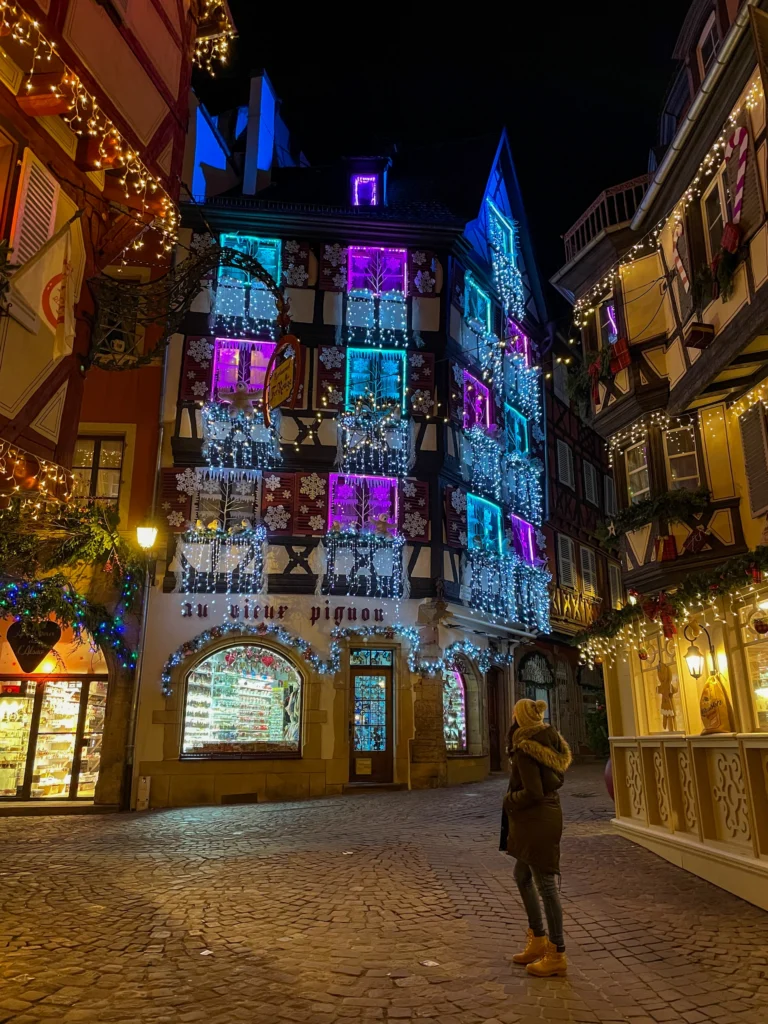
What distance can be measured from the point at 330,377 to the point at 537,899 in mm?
13645

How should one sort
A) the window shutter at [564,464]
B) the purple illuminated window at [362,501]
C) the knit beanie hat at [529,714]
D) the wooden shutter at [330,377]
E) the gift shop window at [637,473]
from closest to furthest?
the knit beanie hat at [529,714], the gift shop window at [637,473], the purple illuminated window at [362,501], the wooden shutter at [330,377], the window shutter at [564,464]

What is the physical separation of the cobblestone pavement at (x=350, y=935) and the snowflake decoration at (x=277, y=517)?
24.5 ft

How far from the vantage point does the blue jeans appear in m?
4.57

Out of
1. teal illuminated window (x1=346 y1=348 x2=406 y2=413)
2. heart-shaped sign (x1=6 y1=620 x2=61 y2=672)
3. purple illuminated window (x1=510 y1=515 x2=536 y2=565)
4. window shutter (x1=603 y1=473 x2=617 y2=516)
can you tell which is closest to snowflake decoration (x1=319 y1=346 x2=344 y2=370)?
teal illuminated window (x1=346 y1=348 x2=406 y2=413)

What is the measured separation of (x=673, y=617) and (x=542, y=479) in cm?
1441

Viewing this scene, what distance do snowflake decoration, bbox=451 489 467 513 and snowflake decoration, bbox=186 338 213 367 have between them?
644cm

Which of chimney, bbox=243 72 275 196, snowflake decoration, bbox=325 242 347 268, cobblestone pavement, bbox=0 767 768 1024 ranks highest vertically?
chimney, bbox=243 72 275 196

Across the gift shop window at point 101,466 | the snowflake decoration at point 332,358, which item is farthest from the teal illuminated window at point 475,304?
the gift shop window at point 101,466

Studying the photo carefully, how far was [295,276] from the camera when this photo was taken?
56.9ft

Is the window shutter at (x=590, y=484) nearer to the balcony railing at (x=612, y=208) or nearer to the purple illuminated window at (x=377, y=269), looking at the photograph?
the purple illuminated window at (x=377, y=269)

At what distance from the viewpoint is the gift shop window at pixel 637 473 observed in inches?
492

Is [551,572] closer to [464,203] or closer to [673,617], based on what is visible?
[464,203]

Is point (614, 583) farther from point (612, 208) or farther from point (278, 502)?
point (612, 208)

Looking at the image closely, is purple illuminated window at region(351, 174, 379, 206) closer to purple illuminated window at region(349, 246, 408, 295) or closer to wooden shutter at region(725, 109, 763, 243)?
purple illuminated window at region(349, 246, 408, 295)
